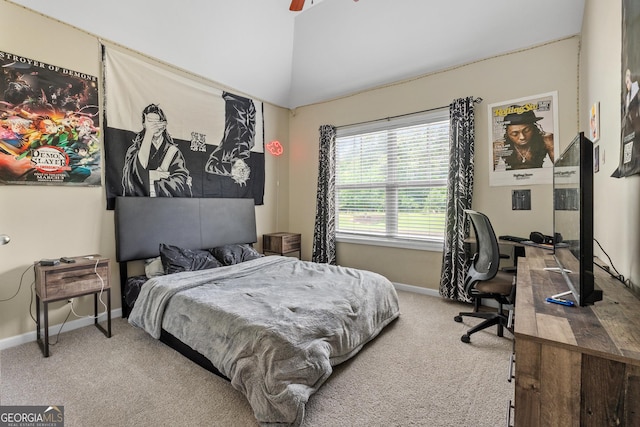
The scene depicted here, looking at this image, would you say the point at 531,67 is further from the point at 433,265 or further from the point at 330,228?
the point at 330,228

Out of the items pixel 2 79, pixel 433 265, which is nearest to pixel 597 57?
pixel 433 265

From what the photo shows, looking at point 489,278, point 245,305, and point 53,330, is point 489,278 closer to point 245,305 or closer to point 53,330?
point 245,305

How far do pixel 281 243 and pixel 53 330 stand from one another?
265 cm

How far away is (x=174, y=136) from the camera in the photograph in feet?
11.8

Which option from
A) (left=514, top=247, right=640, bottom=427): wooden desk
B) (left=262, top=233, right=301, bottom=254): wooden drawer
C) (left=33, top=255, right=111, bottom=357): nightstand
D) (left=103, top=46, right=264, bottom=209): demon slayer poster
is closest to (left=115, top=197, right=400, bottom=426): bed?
(left=103, top=46, right=264, bottom=209): demon slayer poster

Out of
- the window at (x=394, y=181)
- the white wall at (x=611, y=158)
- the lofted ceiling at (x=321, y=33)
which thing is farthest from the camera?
the window at (x=394, y=181)

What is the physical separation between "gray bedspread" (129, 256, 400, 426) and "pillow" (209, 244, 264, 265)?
0.43 m

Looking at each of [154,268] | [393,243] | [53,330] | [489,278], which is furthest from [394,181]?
[53,330]

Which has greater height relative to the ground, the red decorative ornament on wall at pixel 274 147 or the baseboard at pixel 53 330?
the red decorative ornament on wall at pixel 274 147

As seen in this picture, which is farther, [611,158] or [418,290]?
[418,290]

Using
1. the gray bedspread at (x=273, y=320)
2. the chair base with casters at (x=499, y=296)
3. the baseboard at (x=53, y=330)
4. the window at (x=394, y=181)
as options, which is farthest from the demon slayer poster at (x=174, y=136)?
the chair base with casters at (x=499, y=296)

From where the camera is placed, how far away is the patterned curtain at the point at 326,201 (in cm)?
454

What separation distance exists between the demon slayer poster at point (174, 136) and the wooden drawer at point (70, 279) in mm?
773

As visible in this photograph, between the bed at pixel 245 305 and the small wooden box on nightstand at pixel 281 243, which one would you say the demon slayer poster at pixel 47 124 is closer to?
the bed at pixel 245 305
